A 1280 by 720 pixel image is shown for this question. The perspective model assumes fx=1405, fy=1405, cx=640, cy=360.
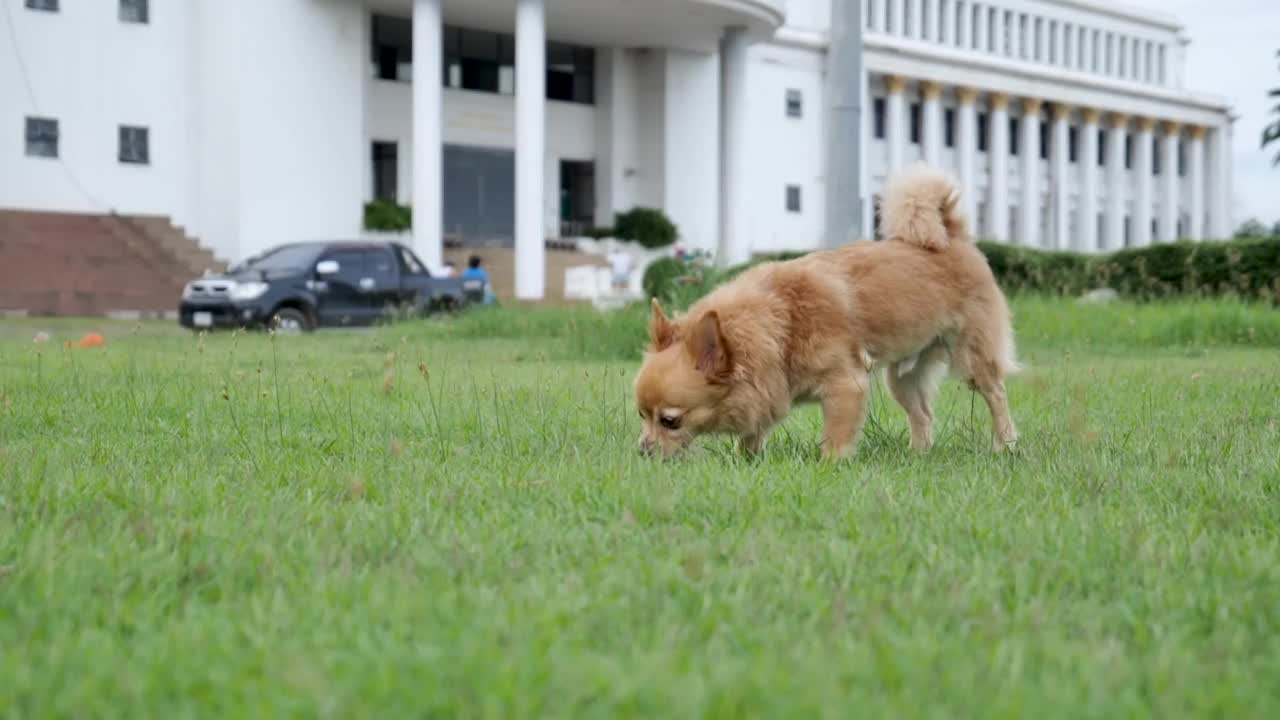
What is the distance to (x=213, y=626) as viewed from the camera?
305 centimetres

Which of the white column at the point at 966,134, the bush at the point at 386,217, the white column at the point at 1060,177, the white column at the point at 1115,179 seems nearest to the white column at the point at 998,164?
the white column at the point at 966,134

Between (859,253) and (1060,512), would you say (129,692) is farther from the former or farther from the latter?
(859,253)

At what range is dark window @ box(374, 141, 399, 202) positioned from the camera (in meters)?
41.7

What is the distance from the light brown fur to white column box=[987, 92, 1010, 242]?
2317 inches

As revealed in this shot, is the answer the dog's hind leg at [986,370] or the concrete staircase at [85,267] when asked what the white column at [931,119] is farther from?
the dog's hind leg at [986,370]

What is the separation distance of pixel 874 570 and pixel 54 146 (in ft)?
116

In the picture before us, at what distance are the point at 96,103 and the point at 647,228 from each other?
16.0 meters

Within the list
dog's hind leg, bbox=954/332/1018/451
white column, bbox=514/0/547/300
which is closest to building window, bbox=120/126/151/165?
white column, bbox=514/0/547/300

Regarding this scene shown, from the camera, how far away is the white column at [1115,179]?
238 feet

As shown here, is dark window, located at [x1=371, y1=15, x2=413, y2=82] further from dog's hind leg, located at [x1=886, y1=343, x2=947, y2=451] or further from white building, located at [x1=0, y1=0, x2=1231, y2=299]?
dog's hind leg, located at [x1=886, y1=343, x2=947, y2=451]

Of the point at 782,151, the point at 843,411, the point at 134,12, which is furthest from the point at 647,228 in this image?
the point at 843,411

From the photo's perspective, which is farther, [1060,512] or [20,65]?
[20,65]

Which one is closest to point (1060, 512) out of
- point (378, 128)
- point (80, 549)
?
point (80, 549)

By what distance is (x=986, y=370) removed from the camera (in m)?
7.15
